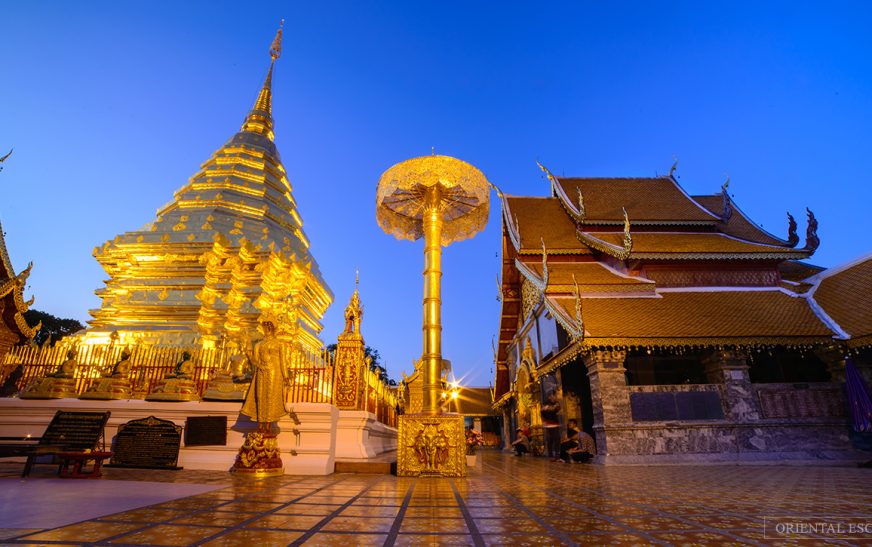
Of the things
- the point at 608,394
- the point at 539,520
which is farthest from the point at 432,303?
the point at 608,394

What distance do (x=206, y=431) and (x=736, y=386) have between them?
1140 cm

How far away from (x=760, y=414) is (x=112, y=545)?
1221 centimetres

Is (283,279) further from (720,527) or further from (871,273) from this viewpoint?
(871,273)

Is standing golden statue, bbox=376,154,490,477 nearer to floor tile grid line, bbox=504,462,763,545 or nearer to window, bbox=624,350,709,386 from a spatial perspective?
floor tile grid line, bbox=504,462,763,545

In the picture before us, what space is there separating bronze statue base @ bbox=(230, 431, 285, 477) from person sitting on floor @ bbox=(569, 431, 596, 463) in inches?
275

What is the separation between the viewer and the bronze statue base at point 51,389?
7215mm

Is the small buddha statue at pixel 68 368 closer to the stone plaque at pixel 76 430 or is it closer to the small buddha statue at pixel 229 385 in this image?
the stone plaque at pixel 76 430

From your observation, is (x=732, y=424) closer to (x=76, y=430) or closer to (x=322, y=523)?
(x=322, y=523)

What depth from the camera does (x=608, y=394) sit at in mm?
9609

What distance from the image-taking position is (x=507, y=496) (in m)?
4.38

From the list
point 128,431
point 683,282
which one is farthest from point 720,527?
point 683,282

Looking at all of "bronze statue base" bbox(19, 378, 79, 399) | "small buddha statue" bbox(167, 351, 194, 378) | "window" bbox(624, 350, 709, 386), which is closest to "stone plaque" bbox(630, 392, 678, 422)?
"window" bbox(624, 350, 709, 386)

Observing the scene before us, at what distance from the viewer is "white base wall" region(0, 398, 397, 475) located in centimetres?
679

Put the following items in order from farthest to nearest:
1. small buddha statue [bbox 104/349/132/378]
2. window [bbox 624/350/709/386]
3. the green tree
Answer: the green tree → window [bbox 624/350/709/386] → small buddha statue [bbox 104/349/132/378]
